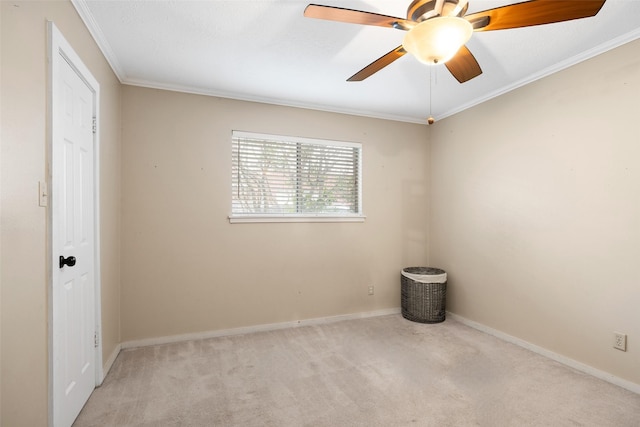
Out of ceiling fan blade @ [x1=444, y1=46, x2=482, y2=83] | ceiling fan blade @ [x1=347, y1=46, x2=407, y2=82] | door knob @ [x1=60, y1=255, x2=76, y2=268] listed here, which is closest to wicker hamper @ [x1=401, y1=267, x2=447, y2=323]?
ceiling fan blade @ [x1=444, y1=46, x2=482, y2=83]

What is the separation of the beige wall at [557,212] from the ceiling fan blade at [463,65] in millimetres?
1285

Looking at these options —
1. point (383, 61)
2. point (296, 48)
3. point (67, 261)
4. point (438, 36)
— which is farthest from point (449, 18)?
point (67, 261)

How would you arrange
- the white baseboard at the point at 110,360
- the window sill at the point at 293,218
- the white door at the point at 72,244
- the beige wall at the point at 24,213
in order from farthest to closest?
the window sill at the point at 293,218 < the white baseboard at the point at 110,360 < the white door at the point at 72,244 < the beige wall at the point at 24,213

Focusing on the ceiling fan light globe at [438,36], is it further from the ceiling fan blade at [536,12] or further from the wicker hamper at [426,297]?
the wicker hamper at [426,297]

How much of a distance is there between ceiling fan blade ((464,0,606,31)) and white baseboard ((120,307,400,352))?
3.12 m

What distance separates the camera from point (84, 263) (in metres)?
2.11

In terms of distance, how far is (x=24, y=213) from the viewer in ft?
4.41

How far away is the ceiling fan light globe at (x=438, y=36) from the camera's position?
55.1 inches

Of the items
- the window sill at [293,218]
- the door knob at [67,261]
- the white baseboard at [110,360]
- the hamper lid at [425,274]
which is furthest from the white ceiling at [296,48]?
the white baseboard at [110,360]

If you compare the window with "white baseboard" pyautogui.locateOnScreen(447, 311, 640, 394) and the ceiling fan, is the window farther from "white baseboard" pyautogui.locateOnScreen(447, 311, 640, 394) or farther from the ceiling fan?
the ceiling fan

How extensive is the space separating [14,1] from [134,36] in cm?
116

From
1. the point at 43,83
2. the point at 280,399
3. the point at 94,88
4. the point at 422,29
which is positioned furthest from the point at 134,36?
the point at 280,399

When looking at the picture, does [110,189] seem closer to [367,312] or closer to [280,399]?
[280,399]

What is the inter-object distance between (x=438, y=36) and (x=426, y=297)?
2.93 metres
